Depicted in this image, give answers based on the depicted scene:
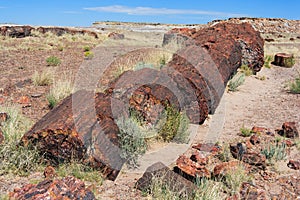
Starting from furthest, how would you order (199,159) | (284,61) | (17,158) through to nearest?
(284,61)
(199,159)
(17,158)

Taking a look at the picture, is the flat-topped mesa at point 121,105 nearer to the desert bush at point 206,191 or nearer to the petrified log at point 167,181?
the petrified log at point 167,181

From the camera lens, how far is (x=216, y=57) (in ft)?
28.0

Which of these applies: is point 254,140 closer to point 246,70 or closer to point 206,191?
point 206,191

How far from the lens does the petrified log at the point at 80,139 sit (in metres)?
4.05

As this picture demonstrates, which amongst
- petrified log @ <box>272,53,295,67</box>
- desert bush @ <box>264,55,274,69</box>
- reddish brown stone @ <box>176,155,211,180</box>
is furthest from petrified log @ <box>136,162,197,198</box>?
petrified log @ <box>272,53,295,67</box>

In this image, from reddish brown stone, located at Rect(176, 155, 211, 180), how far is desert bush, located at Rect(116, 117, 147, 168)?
25.4 inches

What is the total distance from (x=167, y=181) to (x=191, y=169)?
1.73ft

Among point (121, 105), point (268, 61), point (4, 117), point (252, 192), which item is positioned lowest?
point (252, 192)

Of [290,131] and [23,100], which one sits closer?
[290,131]

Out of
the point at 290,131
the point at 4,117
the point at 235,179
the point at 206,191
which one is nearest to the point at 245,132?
the point at 290,131

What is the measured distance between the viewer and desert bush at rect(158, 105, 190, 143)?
540 cm

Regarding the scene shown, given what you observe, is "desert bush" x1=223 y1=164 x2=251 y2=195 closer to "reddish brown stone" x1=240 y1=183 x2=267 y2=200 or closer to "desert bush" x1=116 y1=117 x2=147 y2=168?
"reddish brown stone" x1=240 y1=183 x2=267 y2=200

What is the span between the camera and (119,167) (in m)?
4.25

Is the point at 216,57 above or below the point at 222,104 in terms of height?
above
